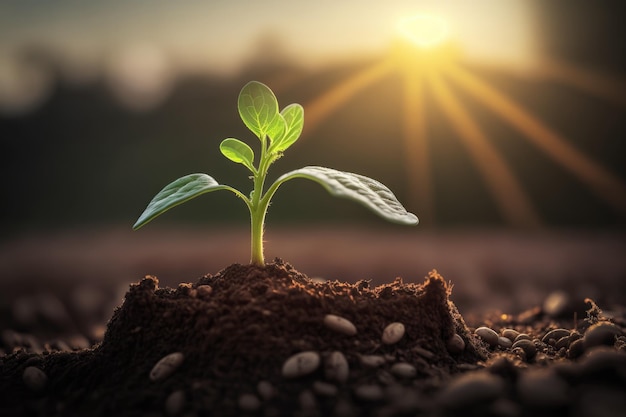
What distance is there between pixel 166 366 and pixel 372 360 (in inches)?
22.3

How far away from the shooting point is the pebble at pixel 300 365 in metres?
1.42

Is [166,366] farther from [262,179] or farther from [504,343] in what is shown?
[504,343]

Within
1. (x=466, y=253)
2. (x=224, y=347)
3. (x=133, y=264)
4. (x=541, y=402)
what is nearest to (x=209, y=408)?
(x=224, y=347)

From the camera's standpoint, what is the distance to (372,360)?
1.50 m

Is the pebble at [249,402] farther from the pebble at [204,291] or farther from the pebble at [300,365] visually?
the pebble at [204,291]

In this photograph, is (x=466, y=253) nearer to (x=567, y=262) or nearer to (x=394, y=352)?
(x=567, y=262)

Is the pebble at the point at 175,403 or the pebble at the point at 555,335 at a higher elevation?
the pebble at the point at 555,335

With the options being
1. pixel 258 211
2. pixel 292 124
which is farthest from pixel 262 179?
pixel 292 124

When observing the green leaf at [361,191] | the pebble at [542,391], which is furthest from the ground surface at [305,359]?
the green leaf at [361,191]

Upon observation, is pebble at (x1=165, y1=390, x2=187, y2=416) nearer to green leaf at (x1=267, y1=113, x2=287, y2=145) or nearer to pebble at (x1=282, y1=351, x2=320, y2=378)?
pebble at (x1=282, y1=351, x2=320, y2=378)

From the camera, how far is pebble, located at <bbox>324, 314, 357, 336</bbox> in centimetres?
155

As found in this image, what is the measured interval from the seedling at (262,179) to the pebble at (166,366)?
0.38 m

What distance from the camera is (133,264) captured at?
5.65 m

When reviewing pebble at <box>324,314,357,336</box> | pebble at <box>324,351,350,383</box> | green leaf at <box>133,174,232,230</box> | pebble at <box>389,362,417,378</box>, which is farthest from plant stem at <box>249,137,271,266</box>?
pebble at <box>389,362,417,378</box>
